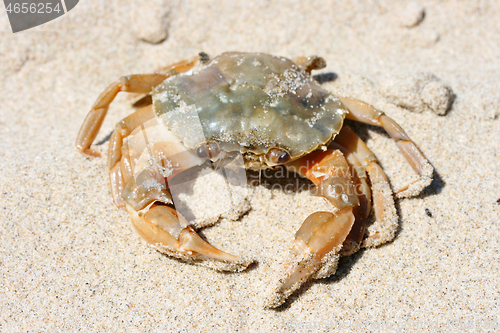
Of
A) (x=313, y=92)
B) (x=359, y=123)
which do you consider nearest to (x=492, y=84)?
(x=359, y=123)

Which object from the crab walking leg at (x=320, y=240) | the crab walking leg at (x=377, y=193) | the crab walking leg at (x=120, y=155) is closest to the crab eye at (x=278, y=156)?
the crab walking leg at (x=320, y=240)

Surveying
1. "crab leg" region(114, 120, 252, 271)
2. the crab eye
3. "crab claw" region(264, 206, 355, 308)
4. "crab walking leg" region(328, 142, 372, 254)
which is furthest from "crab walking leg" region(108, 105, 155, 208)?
"crab walking leg" region(328, 142, 372, 254)

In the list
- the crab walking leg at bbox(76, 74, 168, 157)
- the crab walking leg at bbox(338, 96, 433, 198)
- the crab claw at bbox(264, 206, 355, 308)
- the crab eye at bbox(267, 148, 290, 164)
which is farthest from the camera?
the crab walking leg at bbox(76, 74, 168, 157)

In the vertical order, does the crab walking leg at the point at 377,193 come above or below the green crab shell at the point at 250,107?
below

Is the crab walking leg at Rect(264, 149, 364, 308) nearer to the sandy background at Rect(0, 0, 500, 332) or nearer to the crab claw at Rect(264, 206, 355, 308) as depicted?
the crab claw at Rect(264, 206, 355, 308)

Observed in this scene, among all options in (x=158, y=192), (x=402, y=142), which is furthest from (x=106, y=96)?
(x=402, y=142)

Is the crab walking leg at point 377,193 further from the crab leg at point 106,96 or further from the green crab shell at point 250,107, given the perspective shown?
the crab leg at point 106,96

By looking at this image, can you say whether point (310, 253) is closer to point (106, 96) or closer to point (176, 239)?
point (176, 239)

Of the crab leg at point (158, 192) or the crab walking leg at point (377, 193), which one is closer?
the crab leg at point (158, 192)
